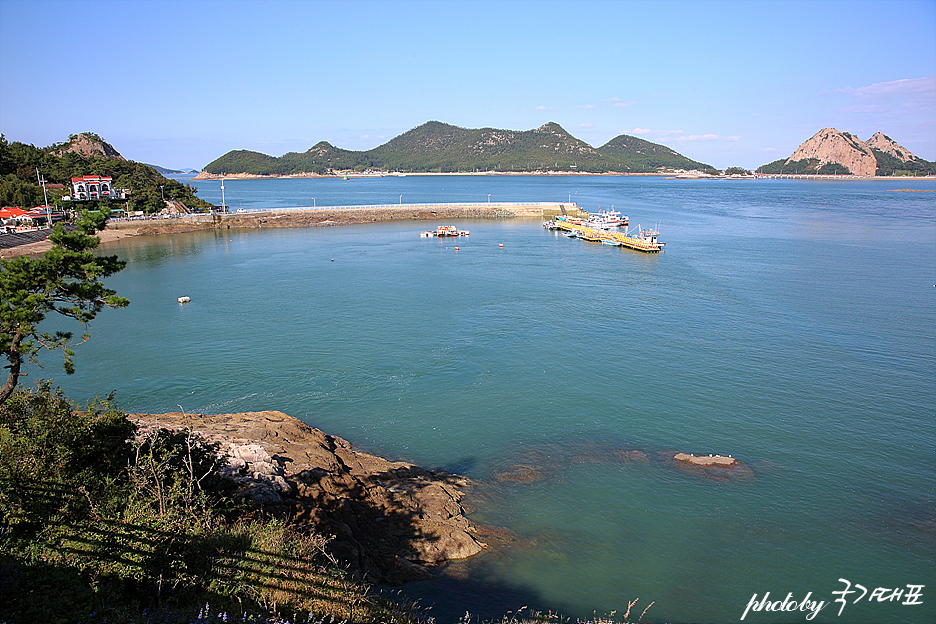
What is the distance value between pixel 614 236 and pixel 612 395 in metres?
42.6

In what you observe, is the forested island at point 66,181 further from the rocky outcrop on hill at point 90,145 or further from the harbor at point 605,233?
the harbor at point 605,233

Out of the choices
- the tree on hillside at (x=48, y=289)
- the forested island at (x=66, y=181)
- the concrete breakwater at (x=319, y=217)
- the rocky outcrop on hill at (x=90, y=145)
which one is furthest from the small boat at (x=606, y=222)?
the rocky outcrop on hill at (x=90, y=145)

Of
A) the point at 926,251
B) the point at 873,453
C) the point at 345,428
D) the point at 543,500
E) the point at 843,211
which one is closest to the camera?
the point at 543,500

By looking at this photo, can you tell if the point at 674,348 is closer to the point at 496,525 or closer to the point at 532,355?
the point at 532,355

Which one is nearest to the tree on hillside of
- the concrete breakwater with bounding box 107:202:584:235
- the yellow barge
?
the yellow barge

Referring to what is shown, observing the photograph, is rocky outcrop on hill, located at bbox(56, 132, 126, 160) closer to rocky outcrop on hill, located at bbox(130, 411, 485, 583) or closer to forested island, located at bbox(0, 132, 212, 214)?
forested island, located at bbox(0, 132, 212, 214)

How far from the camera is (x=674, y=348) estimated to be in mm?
25203

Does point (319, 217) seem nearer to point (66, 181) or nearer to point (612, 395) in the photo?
point (66, 181)

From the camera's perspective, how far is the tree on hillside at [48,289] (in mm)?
9367

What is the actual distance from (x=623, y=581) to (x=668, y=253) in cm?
4608

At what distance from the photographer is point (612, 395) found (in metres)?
20.1

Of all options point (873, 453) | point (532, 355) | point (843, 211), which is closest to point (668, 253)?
point (532, 355)

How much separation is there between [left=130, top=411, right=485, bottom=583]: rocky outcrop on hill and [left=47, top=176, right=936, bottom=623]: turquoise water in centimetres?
71

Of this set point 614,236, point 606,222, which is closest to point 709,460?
point 614,236
